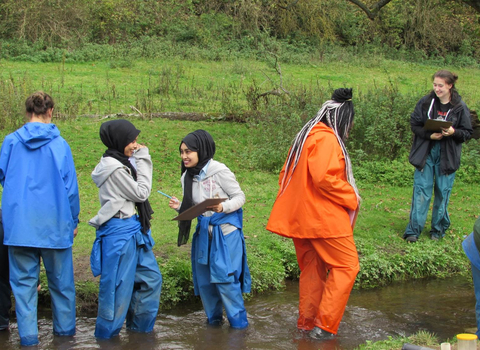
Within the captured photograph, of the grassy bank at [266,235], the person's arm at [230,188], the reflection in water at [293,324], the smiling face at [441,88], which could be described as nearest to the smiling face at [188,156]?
the person's arm at [230,188]

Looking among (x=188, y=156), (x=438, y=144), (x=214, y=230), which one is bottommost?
(x=214, y=230)

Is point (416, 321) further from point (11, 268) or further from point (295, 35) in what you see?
point (295, 35)

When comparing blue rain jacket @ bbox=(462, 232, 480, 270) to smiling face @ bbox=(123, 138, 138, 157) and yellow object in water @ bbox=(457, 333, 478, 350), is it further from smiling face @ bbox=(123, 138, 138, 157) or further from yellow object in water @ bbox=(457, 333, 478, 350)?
smiling face @ bbox=(123, 138, 138, 157)

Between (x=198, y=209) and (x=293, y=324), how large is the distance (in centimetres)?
172

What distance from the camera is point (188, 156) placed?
5.36m

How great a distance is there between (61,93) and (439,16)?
22329mm

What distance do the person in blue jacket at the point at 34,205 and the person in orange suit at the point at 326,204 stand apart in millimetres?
1821

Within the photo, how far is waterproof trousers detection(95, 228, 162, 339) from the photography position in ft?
16.5

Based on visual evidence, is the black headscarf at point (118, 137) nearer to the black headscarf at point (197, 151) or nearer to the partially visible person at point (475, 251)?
the black headscarf at point (197, 151)

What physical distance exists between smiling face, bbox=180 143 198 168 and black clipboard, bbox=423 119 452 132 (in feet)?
11.5

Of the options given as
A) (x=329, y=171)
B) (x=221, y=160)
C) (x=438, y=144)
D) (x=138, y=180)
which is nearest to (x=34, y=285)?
(x=138, y=180)

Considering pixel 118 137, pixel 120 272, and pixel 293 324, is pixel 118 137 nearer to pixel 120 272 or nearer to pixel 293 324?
pixel 120 272

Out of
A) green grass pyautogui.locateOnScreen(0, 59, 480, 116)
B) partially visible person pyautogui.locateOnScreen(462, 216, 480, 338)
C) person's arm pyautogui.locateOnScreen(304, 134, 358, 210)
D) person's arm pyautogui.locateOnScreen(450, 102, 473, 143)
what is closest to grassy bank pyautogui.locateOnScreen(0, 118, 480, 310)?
person's arm pyautogui.locateOnScreen(450, 102, 473, 143)

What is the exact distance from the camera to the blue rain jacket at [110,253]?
5016 mm
